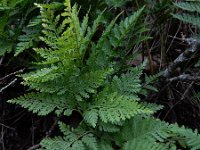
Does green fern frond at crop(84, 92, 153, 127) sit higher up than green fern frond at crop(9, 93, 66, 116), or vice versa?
green fern frond at crop(9, 93, 66, 116)

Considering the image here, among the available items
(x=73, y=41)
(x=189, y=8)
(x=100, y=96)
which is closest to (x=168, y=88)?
(x=189, y=8)

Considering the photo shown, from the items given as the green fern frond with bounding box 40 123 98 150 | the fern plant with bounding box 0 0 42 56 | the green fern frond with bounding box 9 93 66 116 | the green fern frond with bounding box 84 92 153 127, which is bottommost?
→ the green fern frond with bounding box 40 123 98 150

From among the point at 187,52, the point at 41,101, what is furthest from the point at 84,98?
the point at 187,52

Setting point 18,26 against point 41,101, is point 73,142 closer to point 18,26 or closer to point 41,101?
point 41,101

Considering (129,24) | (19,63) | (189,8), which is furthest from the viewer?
(19,63)

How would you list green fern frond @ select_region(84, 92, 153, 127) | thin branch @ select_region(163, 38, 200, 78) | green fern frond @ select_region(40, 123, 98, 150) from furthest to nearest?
thin branch @ select_region(163, 38, 200, 78)
green fern frond @ select_region(40, 123, 98, 150)
green fern frond @ select_region(84, 92, 153, 127)

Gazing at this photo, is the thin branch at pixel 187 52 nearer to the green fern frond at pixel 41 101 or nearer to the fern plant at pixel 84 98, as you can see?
the fern plant at pixel 84 98

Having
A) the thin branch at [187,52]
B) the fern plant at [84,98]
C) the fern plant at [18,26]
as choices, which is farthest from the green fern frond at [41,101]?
the thin branch at [187,52]

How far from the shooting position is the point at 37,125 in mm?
2418

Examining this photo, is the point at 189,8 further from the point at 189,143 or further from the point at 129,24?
the point at 189,143

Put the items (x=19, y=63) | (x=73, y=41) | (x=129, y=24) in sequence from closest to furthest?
(x=73, y=41) < (x=129, y=24) < (x=19, y=63)

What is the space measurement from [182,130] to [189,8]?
0.71m

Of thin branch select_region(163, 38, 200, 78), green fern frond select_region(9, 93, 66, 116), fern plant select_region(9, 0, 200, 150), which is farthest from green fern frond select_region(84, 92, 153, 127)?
thin branch select_region(163, 38, 200, 78)

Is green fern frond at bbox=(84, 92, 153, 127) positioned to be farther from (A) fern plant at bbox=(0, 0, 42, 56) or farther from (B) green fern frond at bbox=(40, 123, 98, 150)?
(A) fern plant at bbox=(0, 0, 42, 56)
